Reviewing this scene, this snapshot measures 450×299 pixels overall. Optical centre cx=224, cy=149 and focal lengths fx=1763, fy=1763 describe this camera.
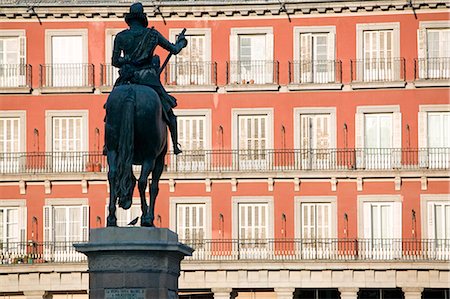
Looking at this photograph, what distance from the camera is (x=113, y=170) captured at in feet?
100

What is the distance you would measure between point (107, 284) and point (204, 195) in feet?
177

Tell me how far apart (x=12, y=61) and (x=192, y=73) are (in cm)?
873

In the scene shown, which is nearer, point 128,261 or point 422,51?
point 128,261

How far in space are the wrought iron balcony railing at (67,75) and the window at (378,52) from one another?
1298cm

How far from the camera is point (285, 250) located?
82938 millimetres

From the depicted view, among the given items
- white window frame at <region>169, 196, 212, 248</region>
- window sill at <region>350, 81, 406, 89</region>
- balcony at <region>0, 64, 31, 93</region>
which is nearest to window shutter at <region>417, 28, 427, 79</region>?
window sill at <region>350, 81, 406, 89</region>

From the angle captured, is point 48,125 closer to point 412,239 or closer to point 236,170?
point 236,170

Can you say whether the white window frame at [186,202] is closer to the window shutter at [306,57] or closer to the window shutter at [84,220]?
the window shutter at [84,220]

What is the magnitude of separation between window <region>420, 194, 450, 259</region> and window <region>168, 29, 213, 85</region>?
39.1ft

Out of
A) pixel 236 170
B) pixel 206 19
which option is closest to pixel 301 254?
pixel 236 170

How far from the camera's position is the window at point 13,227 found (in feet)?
275

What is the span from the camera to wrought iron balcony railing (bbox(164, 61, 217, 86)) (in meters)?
84.5

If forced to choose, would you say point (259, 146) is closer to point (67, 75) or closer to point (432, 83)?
point (432, 83)

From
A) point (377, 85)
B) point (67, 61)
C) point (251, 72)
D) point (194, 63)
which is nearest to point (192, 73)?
point (194, 63)
